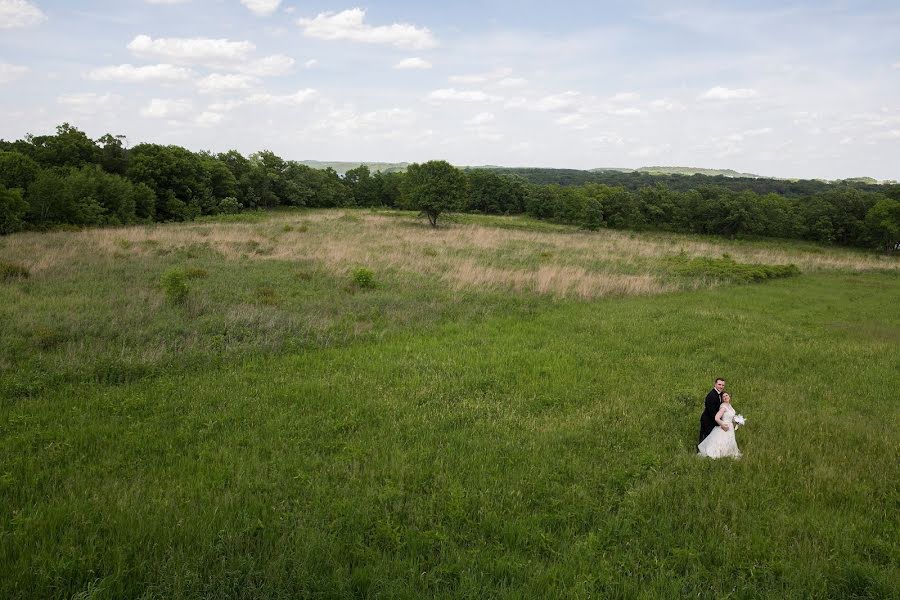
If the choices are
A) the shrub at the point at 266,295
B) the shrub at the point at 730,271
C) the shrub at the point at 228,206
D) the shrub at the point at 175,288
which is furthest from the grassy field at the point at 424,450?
the shrub at the point at 228,206

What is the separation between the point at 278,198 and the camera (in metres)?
71.3

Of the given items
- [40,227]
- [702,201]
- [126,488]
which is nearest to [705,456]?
[126,488]

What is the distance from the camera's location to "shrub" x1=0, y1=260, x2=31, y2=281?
57.6 feet

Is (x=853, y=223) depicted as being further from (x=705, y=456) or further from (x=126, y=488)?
(x=126, y=488)

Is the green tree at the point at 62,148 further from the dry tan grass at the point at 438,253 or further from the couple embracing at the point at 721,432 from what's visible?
the couple embracing at the point at 721,432

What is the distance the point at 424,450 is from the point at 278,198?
70.1 metres

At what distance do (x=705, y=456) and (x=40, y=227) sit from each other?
4133 cm

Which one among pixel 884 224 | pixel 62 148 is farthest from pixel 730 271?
pixel 62 148

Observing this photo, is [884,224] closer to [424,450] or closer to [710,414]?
[710,414]

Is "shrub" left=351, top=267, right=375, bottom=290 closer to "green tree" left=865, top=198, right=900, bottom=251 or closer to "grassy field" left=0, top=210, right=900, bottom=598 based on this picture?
"grassy field" left=0, top=210, right=900, bottom=598

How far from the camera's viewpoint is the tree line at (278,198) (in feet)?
121

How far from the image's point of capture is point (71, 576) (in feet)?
16.0

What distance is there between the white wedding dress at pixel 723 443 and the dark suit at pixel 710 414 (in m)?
0.18

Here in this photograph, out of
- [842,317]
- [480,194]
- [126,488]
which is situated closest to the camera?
[126,488]
